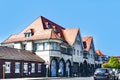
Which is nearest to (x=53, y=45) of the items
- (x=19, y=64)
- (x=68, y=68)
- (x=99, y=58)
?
(x=19, y=64)

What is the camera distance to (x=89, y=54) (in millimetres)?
82438

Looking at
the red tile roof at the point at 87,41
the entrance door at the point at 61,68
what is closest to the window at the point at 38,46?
the entrance door at the point at 61,68

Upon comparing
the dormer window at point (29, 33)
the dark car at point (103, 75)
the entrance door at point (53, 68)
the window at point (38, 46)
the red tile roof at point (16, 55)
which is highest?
the dormer window at point (29, 33)

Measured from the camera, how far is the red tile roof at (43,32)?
5969cm

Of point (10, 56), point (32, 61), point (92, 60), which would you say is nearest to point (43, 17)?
point (32, 61)

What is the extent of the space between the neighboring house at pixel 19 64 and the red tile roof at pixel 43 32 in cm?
455

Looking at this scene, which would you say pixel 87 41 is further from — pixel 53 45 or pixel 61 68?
pixel 53 45

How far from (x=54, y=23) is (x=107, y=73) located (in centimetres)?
3899

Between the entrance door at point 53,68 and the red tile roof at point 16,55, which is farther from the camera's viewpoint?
the entrance door at point 53,68

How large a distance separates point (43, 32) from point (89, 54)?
82.1ft

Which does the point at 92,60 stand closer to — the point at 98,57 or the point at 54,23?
the point at 98,57

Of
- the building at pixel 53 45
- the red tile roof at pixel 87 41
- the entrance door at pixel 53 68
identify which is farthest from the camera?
the red tile roof at pixel 87 41

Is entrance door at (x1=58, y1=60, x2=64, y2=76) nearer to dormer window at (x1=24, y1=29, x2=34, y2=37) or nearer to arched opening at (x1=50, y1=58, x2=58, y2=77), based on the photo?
arched opening at (x1=50, y1=58, x2=58, y2=77)

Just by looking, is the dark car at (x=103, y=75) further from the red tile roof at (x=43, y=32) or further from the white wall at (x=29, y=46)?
the white wall at (x=29, y=46)
